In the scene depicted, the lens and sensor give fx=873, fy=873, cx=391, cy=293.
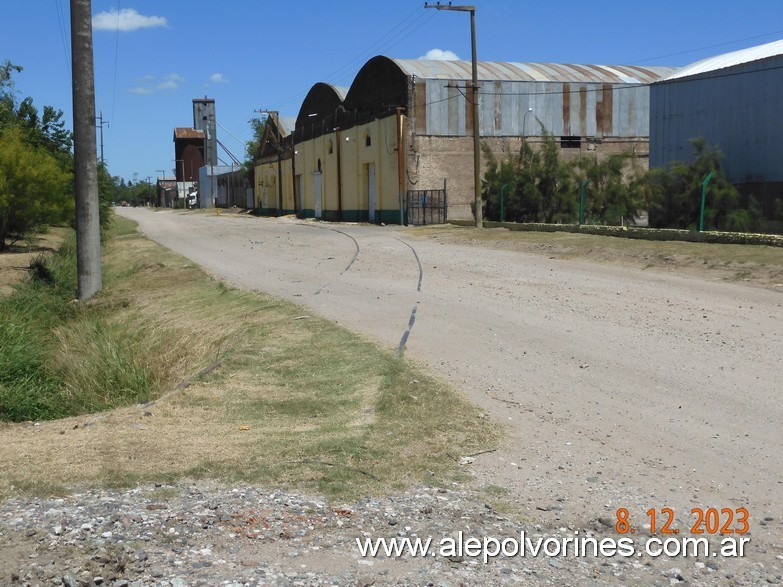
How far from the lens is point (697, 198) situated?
2288cm

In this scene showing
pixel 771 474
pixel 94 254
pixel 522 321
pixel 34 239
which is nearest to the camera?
pixel 771 474

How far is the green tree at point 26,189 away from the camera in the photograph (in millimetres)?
25406

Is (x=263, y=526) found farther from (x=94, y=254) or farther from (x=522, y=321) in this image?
(x=94, y=254)

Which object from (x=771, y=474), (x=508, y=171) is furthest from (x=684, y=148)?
(x=771, y=474)

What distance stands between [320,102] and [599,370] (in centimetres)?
4914

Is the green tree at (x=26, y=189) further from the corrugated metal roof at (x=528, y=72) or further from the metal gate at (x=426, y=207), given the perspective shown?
the corrugated metal roof at (x=528, y=72)

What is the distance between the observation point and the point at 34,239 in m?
30.9

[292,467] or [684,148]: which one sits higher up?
[684,148]

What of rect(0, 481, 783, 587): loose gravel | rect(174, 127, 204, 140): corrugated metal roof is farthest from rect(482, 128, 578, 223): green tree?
rect(174, 127, 204, 140): corrugated metal roof

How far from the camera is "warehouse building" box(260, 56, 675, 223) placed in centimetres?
4100

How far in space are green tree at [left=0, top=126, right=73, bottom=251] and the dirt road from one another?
10348 mm

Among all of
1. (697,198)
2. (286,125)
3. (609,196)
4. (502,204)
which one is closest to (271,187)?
(286,125)

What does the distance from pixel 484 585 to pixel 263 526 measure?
4.41 feet

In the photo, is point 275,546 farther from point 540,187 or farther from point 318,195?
point 318,195
